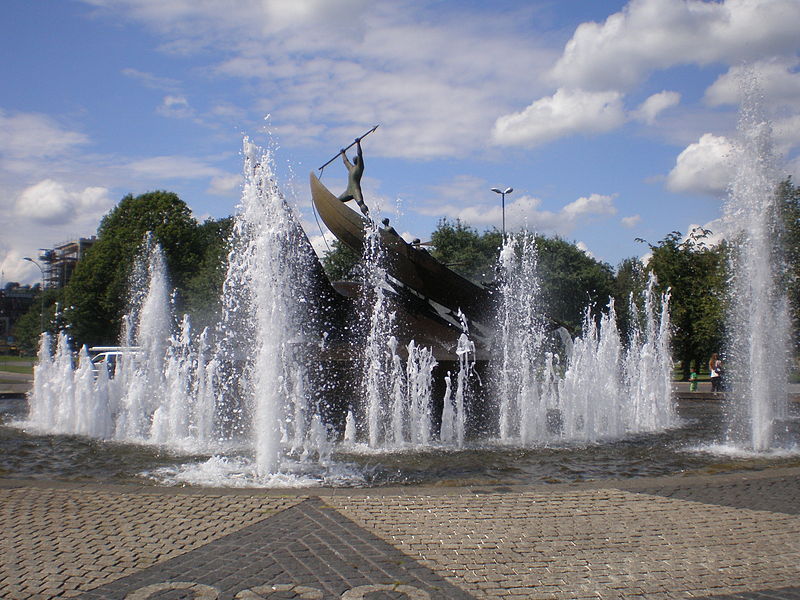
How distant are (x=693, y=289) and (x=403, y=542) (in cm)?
2792

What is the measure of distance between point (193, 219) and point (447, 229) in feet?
49.4

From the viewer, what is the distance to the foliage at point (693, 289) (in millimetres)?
26281

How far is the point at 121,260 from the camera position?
39.9 meters

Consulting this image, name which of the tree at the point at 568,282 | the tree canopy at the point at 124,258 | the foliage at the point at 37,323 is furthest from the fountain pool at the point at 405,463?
the foliage at the point at 37,323

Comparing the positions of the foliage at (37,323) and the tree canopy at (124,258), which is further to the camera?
the foliage at (37,323)

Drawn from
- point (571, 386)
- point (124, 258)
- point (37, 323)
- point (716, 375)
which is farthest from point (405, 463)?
point (37, 323)

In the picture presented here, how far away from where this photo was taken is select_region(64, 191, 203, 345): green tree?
129ft

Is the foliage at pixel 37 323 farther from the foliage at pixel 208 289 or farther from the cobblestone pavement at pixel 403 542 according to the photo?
the cobblestone pavement at pixel 403 542

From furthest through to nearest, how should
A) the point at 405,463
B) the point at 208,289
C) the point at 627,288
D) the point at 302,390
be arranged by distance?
the point at 627,288
the point at 208,289
the point at 302,390
the point at 405,463

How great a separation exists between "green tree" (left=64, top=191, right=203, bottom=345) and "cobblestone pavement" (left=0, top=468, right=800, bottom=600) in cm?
3458

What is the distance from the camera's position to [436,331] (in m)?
12.1

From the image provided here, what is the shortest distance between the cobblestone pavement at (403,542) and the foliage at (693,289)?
21.3 meters

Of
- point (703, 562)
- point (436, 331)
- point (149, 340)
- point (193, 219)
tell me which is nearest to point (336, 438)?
point (436, 331)

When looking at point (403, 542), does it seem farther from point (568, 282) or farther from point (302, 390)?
point (568, 282)
